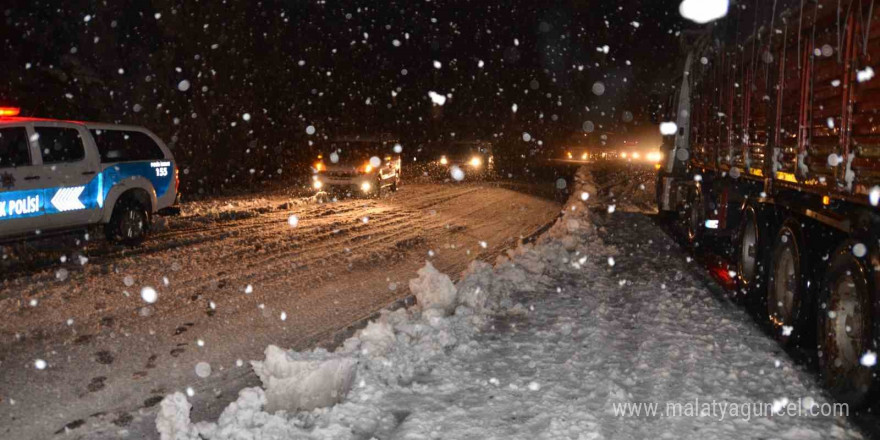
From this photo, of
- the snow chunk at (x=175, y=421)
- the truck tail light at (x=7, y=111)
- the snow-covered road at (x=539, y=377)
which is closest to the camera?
the snow chunk at (x=175, y=421)

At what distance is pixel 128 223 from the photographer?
10617 mm

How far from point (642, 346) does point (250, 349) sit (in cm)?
338

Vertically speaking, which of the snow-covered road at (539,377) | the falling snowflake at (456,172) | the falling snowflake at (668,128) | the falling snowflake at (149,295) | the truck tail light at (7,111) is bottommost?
the snow-covered road at (539,377)

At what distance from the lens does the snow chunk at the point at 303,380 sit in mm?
4434

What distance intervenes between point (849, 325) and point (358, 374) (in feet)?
11.7

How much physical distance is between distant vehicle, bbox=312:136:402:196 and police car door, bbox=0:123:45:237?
11.3 metres

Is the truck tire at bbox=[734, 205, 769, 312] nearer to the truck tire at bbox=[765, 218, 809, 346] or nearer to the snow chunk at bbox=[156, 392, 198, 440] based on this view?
the truck tire at bbox=[765, 218, 809, 346]

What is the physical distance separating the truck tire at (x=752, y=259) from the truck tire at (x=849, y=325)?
197 cm

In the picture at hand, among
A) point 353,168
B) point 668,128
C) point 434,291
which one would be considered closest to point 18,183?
point 434,291

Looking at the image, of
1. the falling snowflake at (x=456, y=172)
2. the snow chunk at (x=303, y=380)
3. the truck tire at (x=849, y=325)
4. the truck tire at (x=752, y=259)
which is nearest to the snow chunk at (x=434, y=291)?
the snow chunk at (x=303, y=380)

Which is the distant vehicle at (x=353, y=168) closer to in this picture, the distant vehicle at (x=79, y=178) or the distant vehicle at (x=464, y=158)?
the distant vehicle at (x=79, y=178)

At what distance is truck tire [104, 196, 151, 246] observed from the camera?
34.0 ft

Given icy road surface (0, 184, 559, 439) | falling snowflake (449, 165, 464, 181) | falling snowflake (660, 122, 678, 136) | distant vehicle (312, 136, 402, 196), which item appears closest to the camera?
icy road surface (0, 184, 559, 439)

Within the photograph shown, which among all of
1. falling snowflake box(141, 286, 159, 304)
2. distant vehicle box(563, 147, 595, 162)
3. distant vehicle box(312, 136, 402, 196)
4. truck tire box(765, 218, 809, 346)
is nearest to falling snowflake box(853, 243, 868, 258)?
truck tire box(765, 218, 809, 346)
